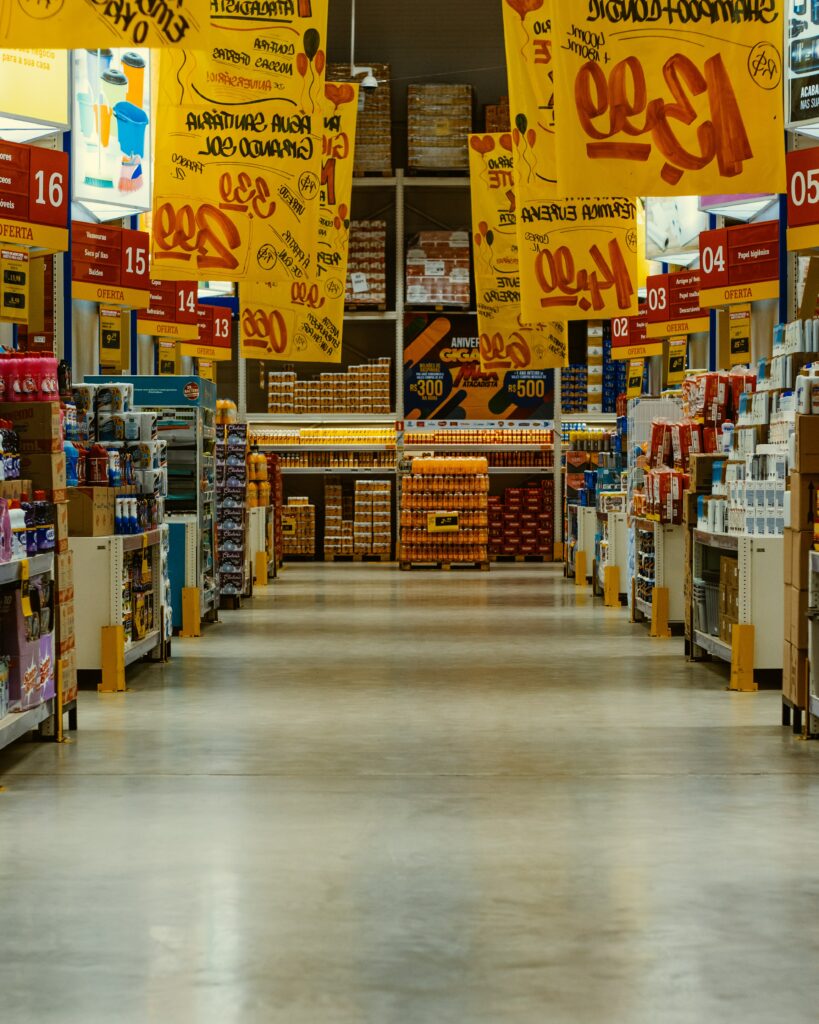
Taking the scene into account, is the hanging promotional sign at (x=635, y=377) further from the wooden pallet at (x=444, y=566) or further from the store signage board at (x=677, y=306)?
the wooden pallet at (x=444, y=566)

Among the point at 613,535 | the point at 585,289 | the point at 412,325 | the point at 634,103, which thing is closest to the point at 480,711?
the point at 634,103

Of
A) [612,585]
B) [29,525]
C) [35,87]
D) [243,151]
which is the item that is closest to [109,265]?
[35,87]

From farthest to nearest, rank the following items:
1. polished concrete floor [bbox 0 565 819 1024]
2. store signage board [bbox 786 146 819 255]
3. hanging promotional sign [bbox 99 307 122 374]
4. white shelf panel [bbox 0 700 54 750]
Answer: hanging promotional sign [bbox 99 307 122 374] → store signage board [bbox 786 146 819 255] → white shelf panel [bbox 0 700 54 750] → polished concrete floor [bbox 0 565 819 1024]

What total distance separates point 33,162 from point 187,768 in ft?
18.0

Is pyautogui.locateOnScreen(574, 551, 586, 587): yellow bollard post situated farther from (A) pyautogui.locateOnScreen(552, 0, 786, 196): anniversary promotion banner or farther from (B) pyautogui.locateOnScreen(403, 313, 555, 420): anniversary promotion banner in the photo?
(A) pyautogui.locateOnScreen(552, 0, 786, 196): anniversary promotion banner

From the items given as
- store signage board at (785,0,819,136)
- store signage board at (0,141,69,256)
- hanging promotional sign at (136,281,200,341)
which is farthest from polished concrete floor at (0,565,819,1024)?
hanging promotional sign at (136,281,200,341)

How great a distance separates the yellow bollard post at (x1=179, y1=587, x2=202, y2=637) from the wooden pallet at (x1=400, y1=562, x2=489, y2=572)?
975 cm

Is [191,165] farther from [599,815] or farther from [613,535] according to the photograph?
[599,815]

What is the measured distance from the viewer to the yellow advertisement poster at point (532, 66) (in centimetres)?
1162

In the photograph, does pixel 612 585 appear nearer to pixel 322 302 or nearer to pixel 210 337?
pixel 322 302

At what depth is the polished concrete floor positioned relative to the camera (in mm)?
3773

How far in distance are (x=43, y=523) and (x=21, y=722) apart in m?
1.00

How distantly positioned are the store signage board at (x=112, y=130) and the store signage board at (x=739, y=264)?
5.03 metres

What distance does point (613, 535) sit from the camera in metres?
15.6
